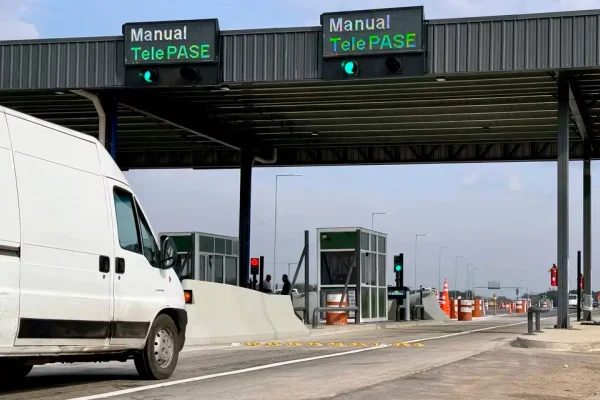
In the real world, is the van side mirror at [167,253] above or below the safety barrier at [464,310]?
above

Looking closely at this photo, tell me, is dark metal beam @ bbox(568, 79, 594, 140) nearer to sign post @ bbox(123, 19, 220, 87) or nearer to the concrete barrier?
sign post @ bbox(123, 19, 220, 87)

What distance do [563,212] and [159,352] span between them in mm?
15708

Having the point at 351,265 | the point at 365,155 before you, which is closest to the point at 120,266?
the point at 351,265

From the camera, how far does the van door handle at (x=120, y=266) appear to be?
A: 10.5 m

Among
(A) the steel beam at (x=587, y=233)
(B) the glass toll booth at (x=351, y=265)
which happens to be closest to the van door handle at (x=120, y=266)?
(B) the glass toll booth at (x=351, y=265)

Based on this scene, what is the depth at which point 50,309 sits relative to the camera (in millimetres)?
9320

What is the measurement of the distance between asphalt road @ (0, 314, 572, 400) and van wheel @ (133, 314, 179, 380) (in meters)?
0.16

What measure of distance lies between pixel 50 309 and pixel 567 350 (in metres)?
11.6

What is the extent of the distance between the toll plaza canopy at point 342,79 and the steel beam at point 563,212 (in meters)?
0.03

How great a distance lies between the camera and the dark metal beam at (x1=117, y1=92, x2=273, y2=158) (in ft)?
93.7

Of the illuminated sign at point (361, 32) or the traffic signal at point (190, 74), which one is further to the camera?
the traffic signal at point (190, 74)

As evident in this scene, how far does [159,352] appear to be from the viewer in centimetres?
1136

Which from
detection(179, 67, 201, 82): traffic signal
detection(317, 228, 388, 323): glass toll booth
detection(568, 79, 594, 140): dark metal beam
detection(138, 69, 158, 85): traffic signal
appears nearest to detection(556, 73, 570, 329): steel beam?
detection(568, 79, 594, 140): dark metal beam

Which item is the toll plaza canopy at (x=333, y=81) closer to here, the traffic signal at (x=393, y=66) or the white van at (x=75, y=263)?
the traffic signal at (x=393, y=66)
